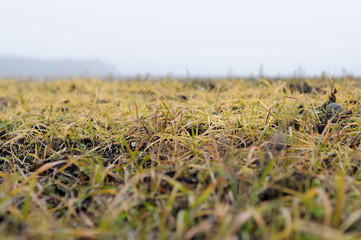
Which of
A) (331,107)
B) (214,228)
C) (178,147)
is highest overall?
(331,107)

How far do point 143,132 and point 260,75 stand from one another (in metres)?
2.94

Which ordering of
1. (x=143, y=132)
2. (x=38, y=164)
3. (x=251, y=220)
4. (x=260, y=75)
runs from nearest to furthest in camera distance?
(x=251, y=220) < (x=38, y=164) < (x=143, y=132) < (x=260, y=75)

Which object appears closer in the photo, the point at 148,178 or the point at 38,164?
the point at 148,178

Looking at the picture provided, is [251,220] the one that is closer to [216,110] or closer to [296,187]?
[296,187]

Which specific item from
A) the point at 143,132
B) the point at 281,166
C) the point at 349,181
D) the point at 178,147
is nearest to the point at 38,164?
the point at 143,132

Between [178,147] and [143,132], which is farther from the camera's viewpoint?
[143,132]

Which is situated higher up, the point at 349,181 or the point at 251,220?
the point at 349,181

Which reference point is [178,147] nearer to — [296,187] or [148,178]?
[148,178]

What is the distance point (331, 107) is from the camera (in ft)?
6.97

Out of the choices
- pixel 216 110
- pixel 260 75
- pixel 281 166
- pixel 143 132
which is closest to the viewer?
pixel 281 166

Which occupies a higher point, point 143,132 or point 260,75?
point 260,75

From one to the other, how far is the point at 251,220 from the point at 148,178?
0.58 m

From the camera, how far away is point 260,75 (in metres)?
4.42

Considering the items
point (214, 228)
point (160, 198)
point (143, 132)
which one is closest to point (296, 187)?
point (214, 228)
